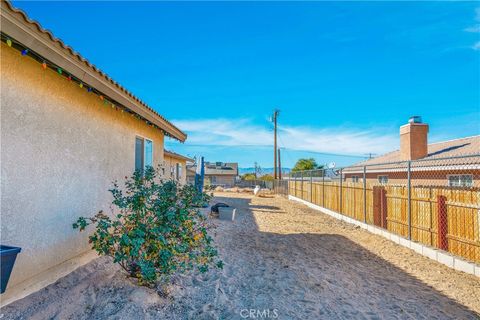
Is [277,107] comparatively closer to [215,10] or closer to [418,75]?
[418,75]

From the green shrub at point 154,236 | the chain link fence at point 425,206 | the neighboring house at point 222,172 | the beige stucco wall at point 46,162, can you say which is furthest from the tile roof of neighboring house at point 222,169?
the green shrub at point 154,236

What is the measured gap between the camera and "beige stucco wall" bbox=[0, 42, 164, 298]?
3184 millimetres

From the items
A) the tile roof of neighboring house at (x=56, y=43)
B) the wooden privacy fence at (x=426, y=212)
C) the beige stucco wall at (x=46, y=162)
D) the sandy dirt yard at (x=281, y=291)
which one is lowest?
the sandy dirt yard at (x=281, y=291)

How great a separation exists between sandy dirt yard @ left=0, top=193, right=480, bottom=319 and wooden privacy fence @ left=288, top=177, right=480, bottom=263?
2.09ft

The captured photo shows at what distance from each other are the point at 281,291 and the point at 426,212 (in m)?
4.87

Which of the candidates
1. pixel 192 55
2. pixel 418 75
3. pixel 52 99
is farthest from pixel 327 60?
pixel 52 99

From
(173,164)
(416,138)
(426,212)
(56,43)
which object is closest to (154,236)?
(56,43)

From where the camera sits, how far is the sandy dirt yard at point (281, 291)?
3.37 m

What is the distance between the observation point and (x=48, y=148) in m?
3.79

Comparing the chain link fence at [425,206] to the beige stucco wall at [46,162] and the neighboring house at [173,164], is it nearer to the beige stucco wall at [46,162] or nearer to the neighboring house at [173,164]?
the beige stucco wall at [46,162]

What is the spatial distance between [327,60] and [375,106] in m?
14.5

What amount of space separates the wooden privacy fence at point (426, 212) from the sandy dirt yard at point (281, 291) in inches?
25.1

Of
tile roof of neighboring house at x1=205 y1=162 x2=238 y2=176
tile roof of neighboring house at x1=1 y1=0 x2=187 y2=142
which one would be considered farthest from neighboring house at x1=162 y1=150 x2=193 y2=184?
tile roof of neighboring house at x1=205 y1=162 x2=238 y2=176

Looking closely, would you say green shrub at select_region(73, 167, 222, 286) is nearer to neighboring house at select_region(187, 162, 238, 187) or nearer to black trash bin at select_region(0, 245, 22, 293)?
black trash bin at select_region(0, 245, 22, 293)
